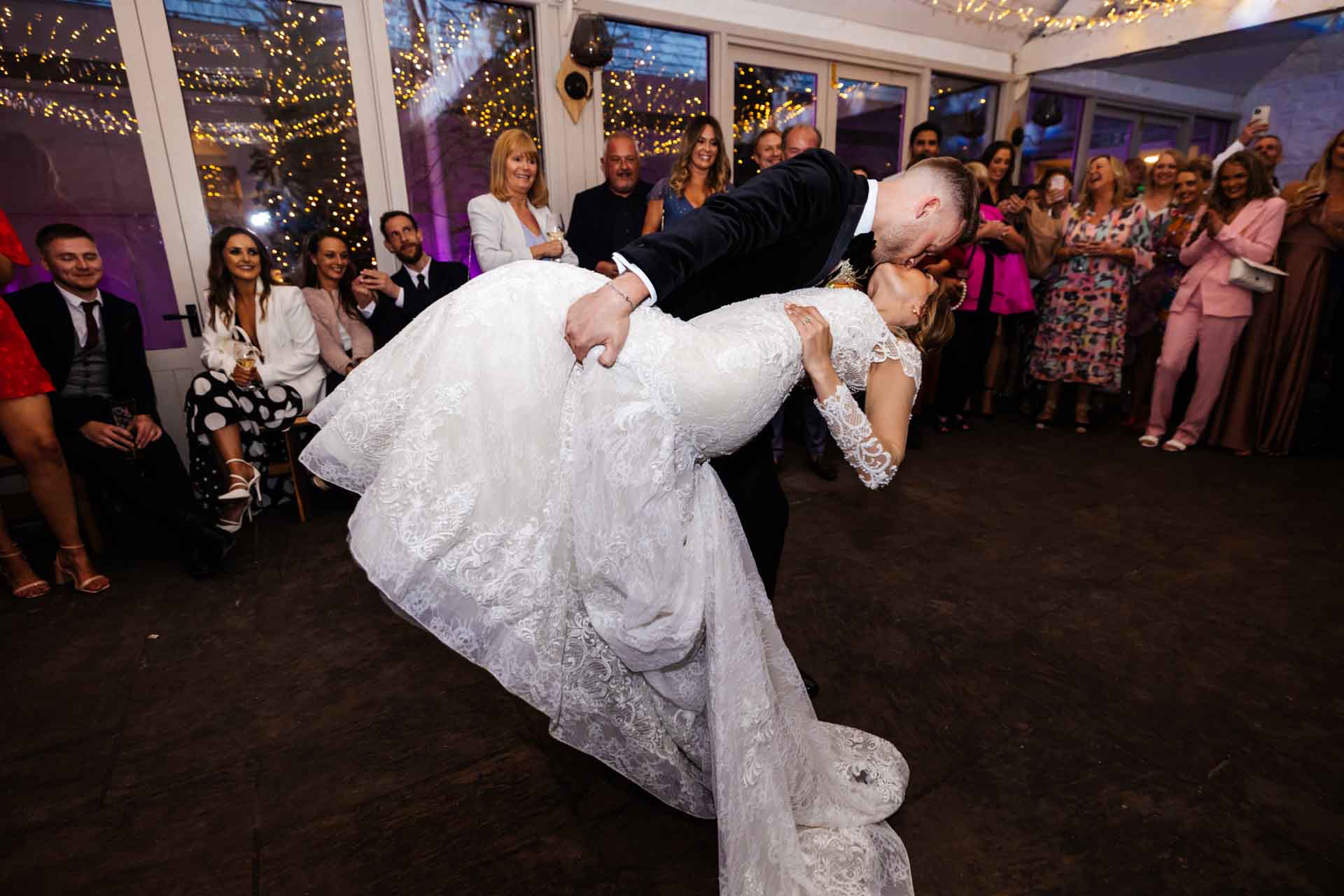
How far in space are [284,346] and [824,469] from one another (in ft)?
9.74

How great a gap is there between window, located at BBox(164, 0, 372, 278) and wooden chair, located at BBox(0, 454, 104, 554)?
5.03ft

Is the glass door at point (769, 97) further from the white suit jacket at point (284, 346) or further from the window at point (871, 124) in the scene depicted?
the white suit jacket at point (284, 346)

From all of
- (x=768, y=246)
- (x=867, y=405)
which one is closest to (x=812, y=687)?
(x=867, y=405)

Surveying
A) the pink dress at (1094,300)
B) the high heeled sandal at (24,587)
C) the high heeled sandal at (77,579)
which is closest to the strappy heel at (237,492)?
the high heeled sandal at (77,579)

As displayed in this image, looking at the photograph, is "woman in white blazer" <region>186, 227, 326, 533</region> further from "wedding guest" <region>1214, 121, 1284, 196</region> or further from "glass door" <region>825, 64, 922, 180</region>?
"wedding guest" <region>1214, 121, 1284, 196</region>

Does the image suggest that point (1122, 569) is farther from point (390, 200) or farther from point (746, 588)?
point (390, 200)

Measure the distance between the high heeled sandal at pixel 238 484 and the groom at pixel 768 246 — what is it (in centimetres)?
255

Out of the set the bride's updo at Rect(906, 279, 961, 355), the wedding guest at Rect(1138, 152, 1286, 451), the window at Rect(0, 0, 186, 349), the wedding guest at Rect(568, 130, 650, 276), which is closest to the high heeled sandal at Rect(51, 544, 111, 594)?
the window at Rect(0, 0, 186, 349)

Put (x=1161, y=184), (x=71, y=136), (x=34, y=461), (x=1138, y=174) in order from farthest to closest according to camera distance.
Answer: (x=1138, y=174) → (x=1161, y=184) → (x=71, y=136) → (x=34, y=461)

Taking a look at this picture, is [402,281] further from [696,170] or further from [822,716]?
[822,716]

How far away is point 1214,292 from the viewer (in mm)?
4012

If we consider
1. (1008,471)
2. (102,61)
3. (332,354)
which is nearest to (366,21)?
(102,61)

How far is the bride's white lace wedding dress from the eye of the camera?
114 cm

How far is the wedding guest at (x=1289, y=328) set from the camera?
3.82 metres
